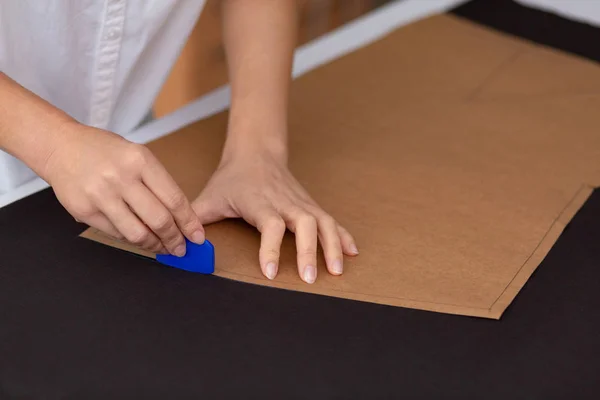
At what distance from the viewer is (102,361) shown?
65 centimetres

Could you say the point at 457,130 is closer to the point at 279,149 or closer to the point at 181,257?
the point at 279,149

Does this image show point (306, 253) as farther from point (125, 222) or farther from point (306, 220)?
point (125, 222)

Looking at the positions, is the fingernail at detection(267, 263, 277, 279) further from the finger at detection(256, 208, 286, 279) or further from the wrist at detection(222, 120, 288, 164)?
the wrist at detection(222, 120, 288, 164)

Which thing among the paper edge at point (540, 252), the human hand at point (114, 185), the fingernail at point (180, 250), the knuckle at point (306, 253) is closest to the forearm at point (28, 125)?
the human hand at point (114, 185)

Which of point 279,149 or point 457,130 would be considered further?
point 457,130

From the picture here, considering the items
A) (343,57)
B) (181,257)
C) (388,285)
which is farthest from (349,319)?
(343,57)

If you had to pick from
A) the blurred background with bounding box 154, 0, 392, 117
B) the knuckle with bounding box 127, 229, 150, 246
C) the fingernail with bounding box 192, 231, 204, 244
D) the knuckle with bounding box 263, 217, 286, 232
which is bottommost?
the blurred background with bounding box 154, 0, 392, 117

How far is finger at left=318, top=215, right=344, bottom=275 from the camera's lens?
754mm

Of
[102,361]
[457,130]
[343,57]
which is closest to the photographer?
[102,361]

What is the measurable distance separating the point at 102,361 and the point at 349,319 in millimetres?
206

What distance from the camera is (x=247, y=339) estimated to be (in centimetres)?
67

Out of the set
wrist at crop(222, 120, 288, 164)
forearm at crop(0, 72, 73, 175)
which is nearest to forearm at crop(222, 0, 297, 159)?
wrist at crop(222, 120, 288, 164)

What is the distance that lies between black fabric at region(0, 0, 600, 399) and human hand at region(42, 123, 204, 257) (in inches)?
2.7

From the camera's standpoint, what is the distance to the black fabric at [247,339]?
2.09 ft
